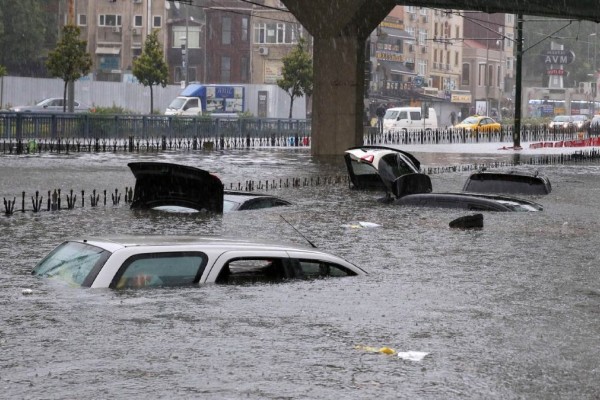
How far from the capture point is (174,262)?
13602 millimetres

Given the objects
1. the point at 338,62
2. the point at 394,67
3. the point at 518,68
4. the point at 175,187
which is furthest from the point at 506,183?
the point at 394,67

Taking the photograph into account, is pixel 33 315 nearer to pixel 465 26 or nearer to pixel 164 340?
pixel 164 340

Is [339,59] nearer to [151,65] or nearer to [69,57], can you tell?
[69,57]

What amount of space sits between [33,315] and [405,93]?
3713 inches

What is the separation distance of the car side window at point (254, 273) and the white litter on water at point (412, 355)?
296 cm

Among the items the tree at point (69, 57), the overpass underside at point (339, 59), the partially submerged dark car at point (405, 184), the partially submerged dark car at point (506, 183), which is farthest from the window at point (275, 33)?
the partially submerged dark car at point (506, 183)

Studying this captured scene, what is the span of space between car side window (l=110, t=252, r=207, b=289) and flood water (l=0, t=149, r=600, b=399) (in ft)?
0.62

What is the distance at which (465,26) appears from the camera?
13088 centimetres

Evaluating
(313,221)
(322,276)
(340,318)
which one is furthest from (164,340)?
(313,221)

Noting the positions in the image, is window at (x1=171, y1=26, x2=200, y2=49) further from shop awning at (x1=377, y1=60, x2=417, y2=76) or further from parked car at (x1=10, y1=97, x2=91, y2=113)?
parked car at (x1=10, y1=97, x2=91, y2=113)

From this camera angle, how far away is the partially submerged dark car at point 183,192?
2383cm

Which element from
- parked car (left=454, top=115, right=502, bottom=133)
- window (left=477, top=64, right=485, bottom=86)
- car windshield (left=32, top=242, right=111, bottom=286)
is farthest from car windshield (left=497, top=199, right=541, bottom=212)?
window (left=477, top=64, right=485, bottom=86)

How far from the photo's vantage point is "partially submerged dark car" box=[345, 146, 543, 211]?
1036 inches

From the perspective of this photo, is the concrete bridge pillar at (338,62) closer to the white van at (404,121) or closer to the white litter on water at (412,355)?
the white van at (404,121)
